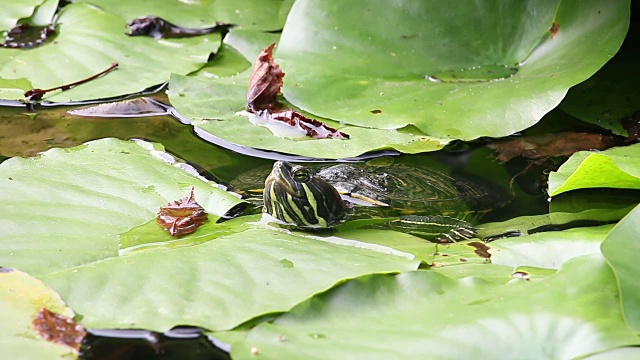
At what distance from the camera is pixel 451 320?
1.31 meters

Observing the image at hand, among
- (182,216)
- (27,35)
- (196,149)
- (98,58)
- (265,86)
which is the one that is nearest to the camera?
(182,216)

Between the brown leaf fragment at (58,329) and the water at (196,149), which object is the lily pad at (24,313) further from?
the water at (196,149)

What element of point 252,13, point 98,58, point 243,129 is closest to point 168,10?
point 252,13

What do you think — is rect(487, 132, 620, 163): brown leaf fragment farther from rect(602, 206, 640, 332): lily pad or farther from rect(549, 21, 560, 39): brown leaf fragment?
rect(602, 206, 640, 332): lily pad

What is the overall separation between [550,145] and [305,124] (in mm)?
769

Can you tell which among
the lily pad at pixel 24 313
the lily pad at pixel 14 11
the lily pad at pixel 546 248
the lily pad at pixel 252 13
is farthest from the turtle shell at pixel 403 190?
the lily pad at pixel 14 11

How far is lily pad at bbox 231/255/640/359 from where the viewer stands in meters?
1.25

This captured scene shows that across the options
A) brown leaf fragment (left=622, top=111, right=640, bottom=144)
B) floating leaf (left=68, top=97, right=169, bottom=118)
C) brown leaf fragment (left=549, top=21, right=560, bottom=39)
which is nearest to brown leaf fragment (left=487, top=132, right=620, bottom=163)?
brown leaf fragment (left=622, top=111, right=640, bottom=144)

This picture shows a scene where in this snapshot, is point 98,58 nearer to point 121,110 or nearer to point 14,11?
point 121,110

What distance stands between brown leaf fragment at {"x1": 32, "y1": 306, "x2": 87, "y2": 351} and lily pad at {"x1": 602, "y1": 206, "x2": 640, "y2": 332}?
3.14ft

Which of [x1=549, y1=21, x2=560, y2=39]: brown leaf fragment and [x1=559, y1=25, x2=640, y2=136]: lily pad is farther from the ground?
[x1=549, y1=21, x2=560, y2=39]: brown leaf fragment

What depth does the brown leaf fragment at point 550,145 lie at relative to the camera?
91.4 inches

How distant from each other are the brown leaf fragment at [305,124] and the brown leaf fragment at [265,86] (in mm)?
42

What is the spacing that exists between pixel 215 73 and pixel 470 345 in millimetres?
1836
